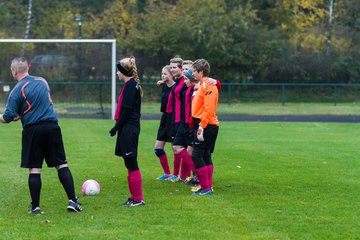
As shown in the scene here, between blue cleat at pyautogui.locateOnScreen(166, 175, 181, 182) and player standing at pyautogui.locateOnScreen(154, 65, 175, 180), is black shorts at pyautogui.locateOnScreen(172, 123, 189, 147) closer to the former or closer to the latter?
player standing at pyautogui.locateOnScreen(154, 65, 175, 180)

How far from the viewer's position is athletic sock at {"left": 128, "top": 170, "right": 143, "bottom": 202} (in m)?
8.85

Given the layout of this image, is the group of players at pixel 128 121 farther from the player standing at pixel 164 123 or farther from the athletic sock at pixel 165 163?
the athletic sock at pixel 165 163

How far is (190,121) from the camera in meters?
9.98

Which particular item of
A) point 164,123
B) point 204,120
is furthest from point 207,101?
point 164,123

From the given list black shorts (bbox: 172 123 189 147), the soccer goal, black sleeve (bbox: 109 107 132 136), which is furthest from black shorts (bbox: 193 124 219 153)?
the soccer goal

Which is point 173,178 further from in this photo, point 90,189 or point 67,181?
point 67,181

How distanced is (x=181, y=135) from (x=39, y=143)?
2957 mm

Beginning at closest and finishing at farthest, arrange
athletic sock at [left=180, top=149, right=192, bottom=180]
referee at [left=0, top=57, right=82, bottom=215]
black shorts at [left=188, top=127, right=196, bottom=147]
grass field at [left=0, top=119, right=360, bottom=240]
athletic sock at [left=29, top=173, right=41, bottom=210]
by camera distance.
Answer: grass field at [left=0, top=119, right=360, bottom=240] < referee at [left=0, top=57, right=82, bottom=215] < athletic sock at [left=29, top=173, right=41, bottom=210] < black shorts at [left=188, top=127, right=196, bottom=147] < athletic sock at [left=180, top=149, right=192, bottom=180]

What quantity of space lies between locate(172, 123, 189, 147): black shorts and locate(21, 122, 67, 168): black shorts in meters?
2.65

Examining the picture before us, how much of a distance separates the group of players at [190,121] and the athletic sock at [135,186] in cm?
110

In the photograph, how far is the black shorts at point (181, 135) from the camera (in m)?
10.5

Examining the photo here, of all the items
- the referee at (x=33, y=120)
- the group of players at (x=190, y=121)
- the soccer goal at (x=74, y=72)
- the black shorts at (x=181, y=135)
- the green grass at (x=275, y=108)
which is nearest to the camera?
the referee at (x=33, y=120)

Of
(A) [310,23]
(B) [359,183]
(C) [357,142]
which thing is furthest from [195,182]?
(A) [310,23]

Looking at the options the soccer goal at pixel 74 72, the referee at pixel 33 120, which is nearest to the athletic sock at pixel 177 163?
the referee at pixel 33 120
